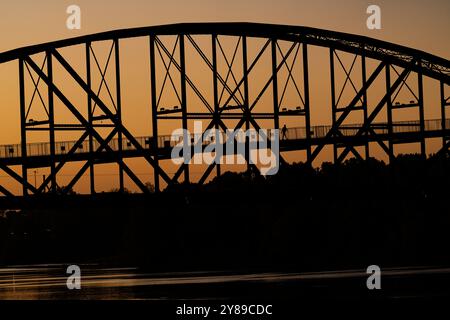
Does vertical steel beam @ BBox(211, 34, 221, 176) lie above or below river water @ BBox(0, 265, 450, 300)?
above

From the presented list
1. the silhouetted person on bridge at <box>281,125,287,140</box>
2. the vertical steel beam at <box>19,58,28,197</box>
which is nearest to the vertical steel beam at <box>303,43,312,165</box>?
the silhouetted person on bridge at <box>281,125,287,140</box>

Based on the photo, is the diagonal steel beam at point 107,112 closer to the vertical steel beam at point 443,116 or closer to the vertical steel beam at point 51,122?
the vertical steel beam at point 51,122

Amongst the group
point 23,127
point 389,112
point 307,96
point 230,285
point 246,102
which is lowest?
point 230,285

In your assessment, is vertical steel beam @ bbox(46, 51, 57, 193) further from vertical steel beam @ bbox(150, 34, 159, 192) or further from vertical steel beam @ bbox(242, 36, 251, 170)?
vertical steel beam @ bbox(242, 36, 251, 170)

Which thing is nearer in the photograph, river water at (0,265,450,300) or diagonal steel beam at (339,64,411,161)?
river water at (0,265,450,300)

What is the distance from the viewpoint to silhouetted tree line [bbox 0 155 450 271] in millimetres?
73500

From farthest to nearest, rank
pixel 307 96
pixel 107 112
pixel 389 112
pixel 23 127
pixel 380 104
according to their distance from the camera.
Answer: pixel 389 112 → pixel 307 96 → pixel 380 104 → pixel 23 127 → pixel 107 112

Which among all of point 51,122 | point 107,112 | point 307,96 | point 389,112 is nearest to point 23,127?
point 51,122

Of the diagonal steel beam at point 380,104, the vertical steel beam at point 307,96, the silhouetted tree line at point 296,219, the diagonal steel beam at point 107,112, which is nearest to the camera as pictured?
the diagonal steel beam at point 107,112

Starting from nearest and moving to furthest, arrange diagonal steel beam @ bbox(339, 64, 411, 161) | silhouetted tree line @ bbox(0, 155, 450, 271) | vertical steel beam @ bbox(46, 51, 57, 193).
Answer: silhouetted tree line @ bbox(0, 155, 450, 271) → vertical steel beam @ bbox(46, 51, 57, 193) → diagonal steel beam @ bbox(339, 64, 411, 161)

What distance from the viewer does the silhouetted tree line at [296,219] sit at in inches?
2894

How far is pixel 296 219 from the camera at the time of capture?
9719cm

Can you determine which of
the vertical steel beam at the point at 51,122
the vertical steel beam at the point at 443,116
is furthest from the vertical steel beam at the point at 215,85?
the vertical steel beam at the point at 443,116

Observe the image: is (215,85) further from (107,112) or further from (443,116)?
(443,116)
